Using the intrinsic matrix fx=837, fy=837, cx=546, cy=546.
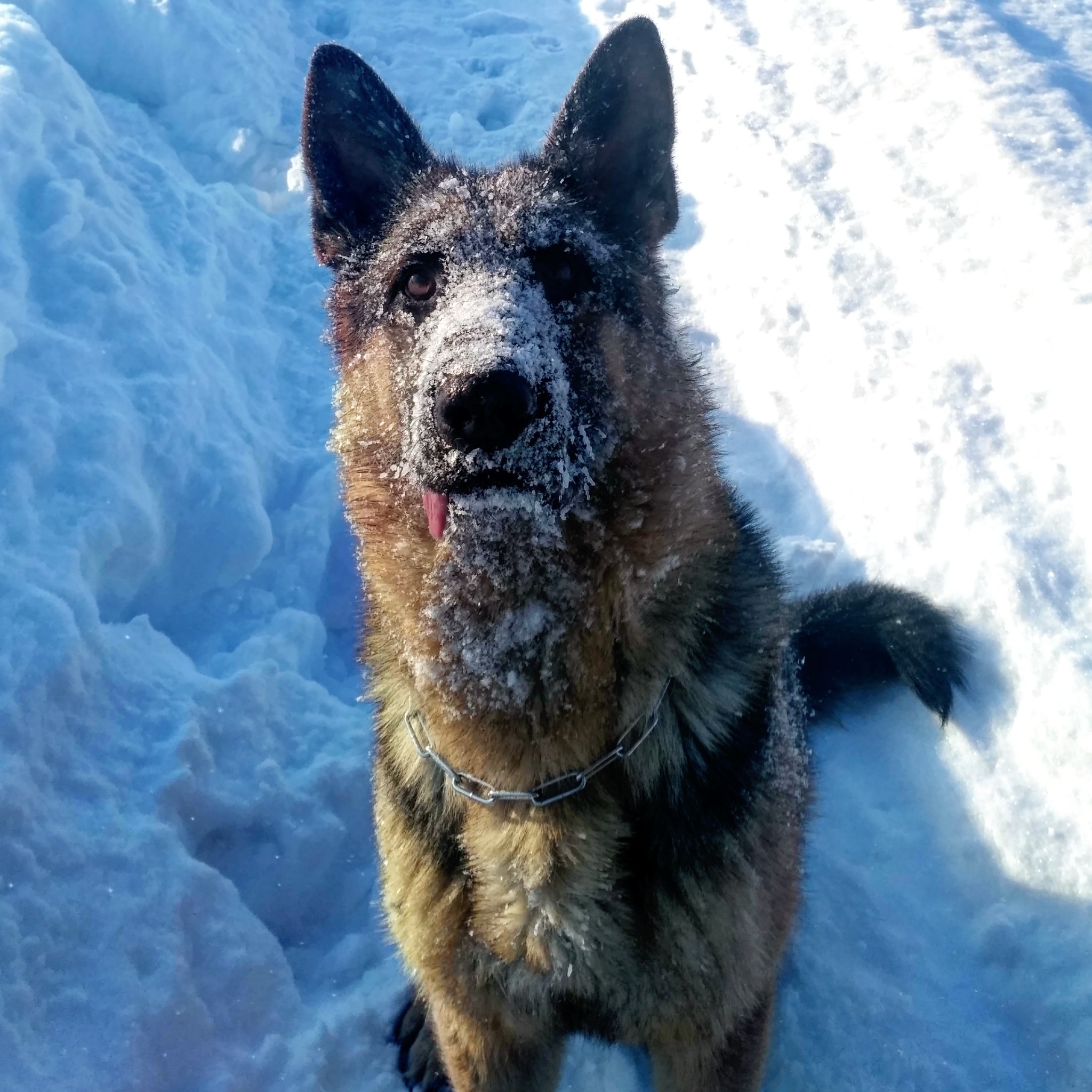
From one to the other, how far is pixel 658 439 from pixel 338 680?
2.27m

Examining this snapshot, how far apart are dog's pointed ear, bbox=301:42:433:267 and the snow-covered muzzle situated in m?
0.81

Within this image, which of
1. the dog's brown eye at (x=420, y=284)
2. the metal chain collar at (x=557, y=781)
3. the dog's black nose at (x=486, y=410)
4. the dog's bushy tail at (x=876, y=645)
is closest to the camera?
the dog's black nose at (x=486, y=410)

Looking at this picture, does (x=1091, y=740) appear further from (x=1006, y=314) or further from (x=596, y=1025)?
(x=1006, y=314)

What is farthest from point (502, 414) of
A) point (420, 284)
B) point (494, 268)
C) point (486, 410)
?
point (420, 284)

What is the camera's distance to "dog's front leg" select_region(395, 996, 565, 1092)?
2.22 meters

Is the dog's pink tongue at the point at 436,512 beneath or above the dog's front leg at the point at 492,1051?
above

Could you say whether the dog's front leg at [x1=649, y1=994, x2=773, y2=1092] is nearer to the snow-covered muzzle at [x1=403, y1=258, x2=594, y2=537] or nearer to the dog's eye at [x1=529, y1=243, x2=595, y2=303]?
the snow-covered muzzle at [x1=403, y1=258, x2=594, y2=537]

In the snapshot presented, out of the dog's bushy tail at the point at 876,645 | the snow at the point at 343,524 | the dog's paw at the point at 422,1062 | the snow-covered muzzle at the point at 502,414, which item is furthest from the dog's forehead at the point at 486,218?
the dog's paw at the point at 422,1062

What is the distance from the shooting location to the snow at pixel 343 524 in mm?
2609

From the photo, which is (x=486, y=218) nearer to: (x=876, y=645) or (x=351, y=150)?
(x=351, y=150)

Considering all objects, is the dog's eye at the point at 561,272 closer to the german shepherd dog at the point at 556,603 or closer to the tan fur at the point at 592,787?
the german shepherd dog at the point at 556,603

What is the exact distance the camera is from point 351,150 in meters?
2.38

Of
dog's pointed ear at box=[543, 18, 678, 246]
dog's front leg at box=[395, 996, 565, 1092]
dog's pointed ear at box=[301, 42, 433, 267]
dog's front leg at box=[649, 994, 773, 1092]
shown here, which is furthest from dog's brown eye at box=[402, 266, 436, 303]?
dog's front leg at box=[649, 994, 773, 1092]

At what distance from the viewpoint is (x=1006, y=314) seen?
14.1 ft
